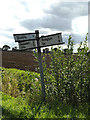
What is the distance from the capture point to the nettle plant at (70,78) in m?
4.06

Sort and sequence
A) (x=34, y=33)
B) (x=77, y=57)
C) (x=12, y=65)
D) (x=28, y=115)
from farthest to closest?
(x=12, y=65), (x=77, y=57), (x=34, y=33), (x=28, y=115)

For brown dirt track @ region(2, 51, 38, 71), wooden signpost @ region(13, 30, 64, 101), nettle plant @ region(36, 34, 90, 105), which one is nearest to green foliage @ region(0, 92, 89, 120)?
nettle plant @ region(36, 34, 90, 105)

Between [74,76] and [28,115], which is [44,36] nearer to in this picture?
[74,76]

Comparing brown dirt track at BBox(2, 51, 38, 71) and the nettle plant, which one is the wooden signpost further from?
brown dirt track at BBox(2, 51, 38, 71)

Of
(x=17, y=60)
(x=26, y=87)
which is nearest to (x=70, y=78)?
(x=26, y=87)

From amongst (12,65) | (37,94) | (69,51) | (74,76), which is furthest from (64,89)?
(12,65)

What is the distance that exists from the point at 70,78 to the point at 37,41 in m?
1.17

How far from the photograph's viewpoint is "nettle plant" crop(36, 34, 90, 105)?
13.3 feet

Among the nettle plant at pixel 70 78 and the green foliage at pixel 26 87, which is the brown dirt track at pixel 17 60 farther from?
the nettle plant at pixel 70 78

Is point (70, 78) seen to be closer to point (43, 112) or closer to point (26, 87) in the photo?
point (43, 112)

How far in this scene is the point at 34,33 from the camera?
13.2 feet

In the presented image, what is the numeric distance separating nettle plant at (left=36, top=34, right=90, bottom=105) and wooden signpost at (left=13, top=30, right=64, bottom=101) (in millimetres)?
281

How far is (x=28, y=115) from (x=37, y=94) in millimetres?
1060

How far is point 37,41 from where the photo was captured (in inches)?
158
